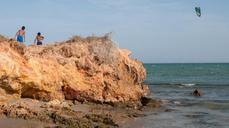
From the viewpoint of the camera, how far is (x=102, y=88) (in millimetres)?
19109

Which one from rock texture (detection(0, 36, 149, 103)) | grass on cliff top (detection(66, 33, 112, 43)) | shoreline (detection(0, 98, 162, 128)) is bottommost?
shoreline (detection(0, 98, 162, 128))

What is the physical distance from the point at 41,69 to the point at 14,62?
5.65 feet

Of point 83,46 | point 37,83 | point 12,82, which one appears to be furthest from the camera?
point 83,46

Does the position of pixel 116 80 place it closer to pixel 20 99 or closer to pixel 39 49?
pixel 39 49

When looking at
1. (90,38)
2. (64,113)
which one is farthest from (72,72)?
(64,113)

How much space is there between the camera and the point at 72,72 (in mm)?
18469

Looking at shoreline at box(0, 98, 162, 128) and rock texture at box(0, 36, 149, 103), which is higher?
rock texture at box(0, 36, 149, 103)

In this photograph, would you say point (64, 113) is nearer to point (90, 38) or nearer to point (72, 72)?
point (72, 72)

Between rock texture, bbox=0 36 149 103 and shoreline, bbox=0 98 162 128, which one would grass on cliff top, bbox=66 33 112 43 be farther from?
shoreline, bbox=0 98 162 128

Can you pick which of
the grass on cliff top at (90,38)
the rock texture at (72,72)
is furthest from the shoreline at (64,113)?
the grass on cliff top at (90,38)

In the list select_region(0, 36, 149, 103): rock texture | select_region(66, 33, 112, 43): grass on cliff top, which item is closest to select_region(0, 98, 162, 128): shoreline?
select_region(0, 36, 149, 103): rock texture

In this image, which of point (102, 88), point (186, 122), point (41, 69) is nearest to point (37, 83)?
point (41, 69)

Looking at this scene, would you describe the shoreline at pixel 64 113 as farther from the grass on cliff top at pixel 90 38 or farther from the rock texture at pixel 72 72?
the grass on cliff top at pixel 90 38

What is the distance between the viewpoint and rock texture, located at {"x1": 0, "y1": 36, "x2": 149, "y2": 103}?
15.7 metres
